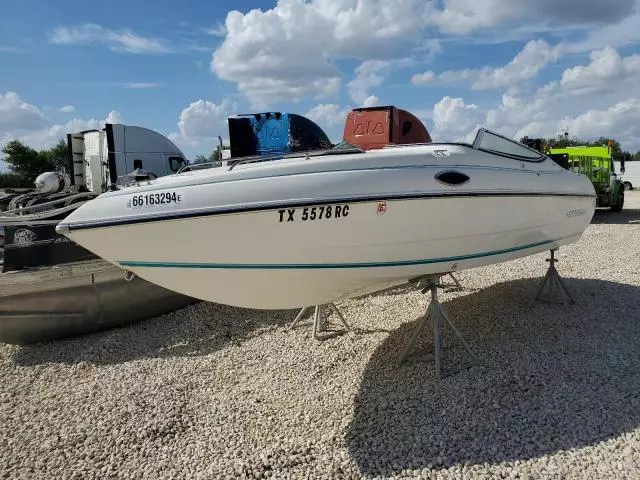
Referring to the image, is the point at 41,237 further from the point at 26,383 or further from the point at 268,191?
the point at 268,191

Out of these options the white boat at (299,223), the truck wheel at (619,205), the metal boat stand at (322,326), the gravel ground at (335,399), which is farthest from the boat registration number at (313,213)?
the truck wheel at (619,205)

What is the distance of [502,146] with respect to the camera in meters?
5.04

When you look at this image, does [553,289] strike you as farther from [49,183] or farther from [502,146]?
[49,183]

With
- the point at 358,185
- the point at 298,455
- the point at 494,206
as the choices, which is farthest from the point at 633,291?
the point at 298,455

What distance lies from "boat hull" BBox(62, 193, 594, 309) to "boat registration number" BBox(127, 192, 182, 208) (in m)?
0.14

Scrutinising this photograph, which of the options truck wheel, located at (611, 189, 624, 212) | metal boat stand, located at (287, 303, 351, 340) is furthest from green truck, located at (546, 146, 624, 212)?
metal boat stand, located at (287, 303, 351, 340)

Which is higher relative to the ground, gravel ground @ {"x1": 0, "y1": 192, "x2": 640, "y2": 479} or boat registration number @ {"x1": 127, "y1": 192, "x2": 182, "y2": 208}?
boat registration number @ {"x1": 127, "y1": 192, "x2": 182, "y2": 208}

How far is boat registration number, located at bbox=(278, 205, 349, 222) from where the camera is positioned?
378 centimetres

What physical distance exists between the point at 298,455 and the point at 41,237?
12.8 ft

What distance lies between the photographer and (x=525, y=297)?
6430 mm

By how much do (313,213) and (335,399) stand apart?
1.53 metres

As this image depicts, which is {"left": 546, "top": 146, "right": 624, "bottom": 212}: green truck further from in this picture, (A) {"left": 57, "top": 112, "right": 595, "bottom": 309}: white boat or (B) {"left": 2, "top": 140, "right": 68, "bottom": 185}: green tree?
(B) {"left": 2, "top": 140, "right": 68, "bottom": 185}: green tree

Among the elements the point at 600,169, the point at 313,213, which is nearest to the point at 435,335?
the point at 313,213

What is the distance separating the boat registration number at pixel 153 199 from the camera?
375 centimetres
